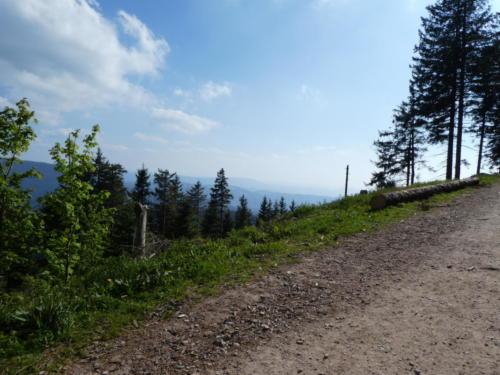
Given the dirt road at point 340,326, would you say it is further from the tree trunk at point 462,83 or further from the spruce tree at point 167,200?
the spruce tree at point 167,200

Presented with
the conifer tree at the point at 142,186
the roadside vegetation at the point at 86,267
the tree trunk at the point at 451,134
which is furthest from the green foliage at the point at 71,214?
the conifer tree at the point at 142,186

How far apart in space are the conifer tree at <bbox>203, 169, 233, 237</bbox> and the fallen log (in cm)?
3769

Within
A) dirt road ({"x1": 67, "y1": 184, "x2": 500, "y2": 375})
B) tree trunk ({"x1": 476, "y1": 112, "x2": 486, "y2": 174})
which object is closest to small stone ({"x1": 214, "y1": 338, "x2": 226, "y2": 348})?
dirt road ({"x1": 67, "y1": 184, "x2": 500, "y2": 375})

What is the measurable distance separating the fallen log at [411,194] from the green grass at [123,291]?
2.70 metres

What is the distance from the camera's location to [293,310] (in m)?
4.17

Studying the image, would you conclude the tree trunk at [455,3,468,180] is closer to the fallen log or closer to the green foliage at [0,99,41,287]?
the fallen log

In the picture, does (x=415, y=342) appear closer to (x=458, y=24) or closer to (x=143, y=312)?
(x=143, y=312)

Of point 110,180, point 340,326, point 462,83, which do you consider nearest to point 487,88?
point 462,83

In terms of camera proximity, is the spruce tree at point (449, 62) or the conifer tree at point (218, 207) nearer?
the spruce tree at point (449, 62)

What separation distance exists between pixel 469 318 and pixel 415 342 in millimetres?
1077

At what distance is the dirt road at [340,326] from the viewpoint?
294cm

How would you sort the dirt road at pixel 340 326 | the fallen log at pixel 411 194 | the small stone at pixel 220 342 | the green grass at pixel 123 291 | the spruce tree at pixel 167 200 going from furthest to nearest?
the spruce tree at pixel 167 200 < the fallen log at pixel 411 194 < the small stone at pixel 220 342 < the green grass at pixel 123 291 < the dirt road at pixel 340 326

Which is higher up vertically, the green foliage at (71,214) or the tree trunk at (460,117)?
the tree trunk at (460,117)

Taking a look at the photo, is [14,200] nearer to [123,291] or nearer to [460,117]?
[123,291]
